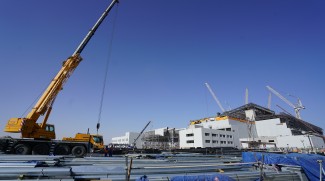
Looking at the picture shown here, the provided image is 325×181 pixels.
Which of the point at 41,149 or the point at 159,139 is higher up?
the point at 159,139

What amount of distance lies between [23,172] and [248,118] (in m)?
99.2

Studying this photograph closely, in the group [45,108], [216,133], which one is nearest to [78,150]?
[45,108]

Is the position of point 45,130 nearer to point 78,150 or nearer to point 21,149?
point 21,149

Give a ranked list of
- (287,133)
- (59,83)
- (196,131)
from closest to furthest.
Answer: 1. (59,83)
2. (196,131)
3. (287,133)

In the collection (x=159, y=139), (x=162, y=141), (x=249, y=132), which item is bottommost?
(x=162, y=141)

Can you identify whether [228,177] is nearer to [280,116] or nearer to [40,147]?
[40,147]

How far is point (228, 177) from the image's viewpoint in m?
8.58

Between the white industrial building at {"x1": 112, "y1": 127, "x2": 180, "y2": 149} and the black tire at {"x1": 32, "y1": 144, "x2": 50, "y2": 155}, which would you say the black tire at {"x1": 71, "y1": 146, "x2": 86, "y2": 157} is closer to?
the black tire at {"x1": 32, "y1": 144, "x2": 50, "y2": 155}

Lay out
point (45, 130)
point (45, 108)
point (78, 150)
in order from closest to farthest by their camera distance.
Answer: point (45, 108) → point (45, 130) → point (78, 150)

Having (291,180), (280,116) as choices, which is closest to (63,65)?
(291,180)

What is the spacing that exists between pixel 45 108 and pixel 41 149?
4.44 meters

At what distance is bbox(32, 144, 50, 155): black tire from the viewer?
67.4 ft

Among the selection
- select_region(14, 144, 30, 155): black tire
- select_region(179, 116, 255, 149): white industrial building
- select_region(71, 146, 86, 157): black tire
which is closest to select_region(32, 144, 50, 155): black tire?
select_region(14, 144, 30, 155): black tire

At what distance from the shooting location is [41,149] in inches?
822
